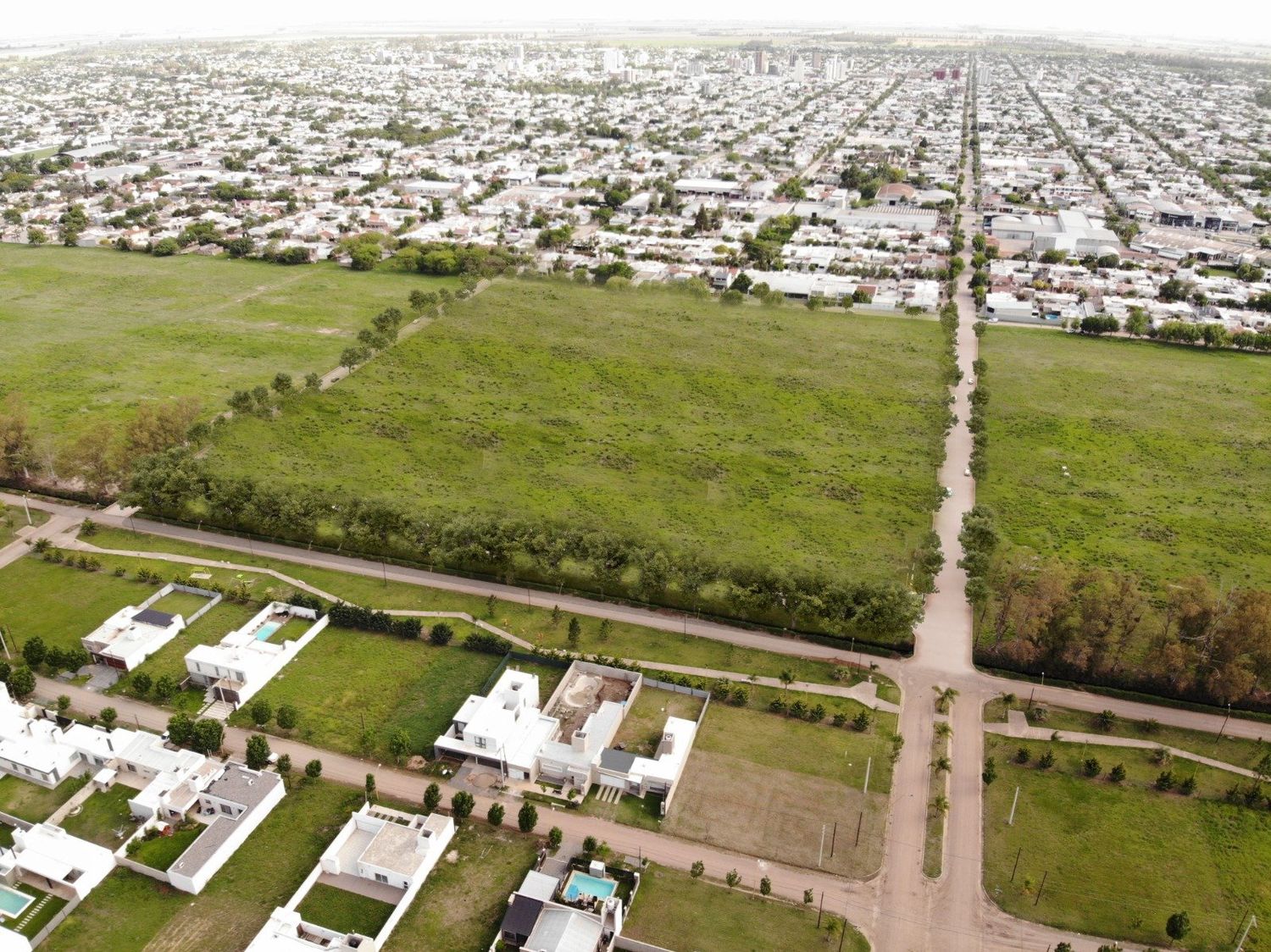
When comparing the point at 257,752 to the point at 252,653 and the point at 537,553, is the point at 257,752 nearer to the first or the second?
the point at 252,653

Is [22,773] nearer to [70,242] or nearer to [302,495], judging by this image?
[302,495]

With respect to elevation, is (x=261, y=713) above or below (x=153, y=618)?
below

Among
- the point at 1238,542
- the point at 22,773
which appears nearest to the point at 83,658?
the point at 22,773

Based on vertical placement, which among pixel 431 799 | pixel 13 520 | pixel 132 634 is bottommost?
pixel 431 799

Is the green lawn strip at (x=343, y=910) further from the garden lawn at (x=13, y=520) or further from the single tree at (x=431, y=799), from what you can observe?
the garden lawn at (x=13, y=520)

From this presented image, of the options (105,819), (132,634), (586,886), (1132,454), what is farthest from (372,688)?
(1132,454)

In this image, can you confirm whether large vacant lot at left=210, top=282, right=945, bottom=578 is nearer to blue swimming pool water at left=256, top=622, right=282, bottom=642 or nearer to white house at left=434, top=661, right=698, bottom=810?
blue swimming pool water at left=256, top=622, right=282, bottom=642

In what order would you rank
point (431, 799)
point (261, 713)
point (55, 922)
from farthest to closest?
point (261, 713) < point (431, 799) < point (55, 922)

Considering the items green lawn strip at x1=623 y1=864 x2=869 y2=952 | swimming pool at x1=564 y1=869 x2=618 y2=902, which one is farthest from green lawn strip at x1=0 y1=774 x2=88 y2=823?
green lawn strip at x1=623 y1=864 x2=869 y2=952
